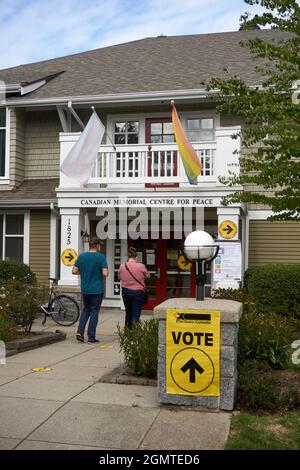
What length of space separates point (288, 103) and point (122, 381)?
14.1 ft

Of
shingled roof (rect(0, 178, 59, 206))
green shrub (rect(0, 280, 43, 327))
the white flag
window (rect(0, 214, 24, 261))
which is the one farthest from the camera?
window (rect(0, 214, 24, 261))

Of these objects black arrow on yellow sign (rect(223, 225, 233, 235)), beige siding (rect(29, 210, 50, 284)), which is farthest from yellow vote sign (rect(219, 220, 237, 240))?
beige siding (rect(29, 210, 50, 284))

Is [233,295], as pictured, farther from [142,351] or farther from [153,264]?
[142,351]

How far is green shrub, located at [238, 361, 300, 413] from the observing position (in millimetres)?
5168

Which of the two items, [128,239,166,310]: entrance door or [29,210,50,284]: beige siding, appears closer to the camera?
[128,239,166,310]: entrance door

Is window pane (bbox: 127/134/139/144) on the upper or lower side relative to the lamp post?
upper

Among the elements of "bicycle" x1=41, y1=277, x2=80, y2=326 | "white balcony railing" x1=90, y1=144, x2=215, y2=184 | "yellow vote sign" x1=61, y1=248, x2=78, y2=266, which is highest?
"white balcony railing" x1=90, y1=144, x2=215, y2=184

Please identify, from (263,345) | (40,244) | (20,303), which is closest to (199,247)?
(263,345)

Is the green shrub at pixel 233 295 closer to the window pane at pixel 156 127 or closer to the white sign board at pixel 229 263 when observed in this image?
the white sign board at pixel 229 263

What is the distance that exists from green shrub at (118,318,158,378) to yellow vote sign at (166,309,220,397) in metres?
0.97

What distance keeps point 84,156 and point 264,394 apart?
8111 mm

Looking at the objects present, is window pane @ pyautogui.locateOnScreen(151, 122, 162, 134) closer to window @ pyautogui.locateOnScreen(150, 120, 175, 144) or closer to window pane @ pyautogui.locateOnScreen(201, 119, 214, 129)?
window @ pyautogui.locateOnScreen(150, 120, 175, 144)

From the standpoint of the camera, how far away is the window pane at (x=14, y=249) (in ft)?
48.7

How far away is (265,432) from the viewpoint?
454 centimetres
